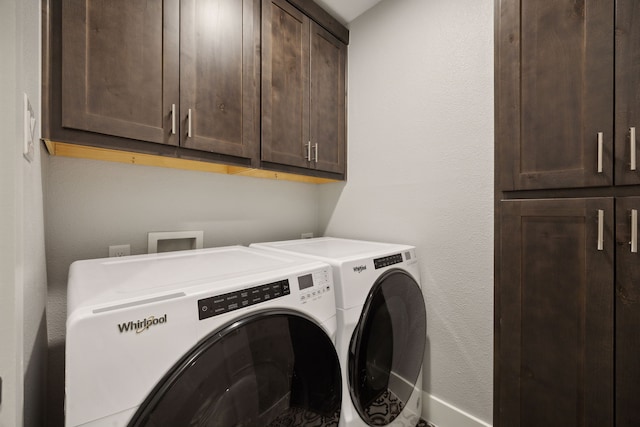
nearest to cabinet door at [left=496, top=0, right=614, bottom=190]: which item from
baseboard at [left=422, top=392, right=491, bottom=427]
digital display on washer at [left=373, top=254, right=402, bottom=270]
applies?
digital display on washer at [left=373, top=254, right=402, bottom=270]

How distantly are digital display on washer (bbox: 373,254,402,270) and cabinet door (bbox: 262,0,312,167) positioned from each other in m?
0.70

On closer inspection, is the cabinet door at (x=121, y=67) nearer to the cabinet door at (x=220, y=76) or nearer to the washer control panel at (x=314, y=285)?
the cabinet door at (x=220, y=76)

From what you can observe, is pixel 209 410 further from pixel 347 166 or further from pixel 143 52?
pixel 347 166

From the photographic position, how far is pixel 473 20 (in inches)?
50.0

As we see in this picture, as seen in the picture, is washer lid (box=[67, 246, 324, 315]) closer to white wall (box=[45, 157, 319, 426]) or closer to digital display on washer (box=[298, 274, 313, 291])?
digital display on washer (box=[298, 274, 313, 291])

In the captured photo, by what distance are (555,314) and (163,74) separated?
69.1 inches

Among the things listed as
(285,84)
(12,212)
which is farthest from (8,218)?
(285,84)

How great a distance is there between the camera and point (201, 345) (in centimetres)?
61

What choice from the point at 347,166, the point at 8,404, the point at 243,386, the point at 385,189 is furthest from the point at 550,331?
the point at 8,404

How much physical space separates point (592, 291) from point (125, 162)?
1912 millimetres

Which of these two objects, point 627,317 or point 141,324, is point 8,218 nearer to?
point 141,324

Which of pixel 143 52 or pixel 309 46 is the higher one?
pixel 309 46

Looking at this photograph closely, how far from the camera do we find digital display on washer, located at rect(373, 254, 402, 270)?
3.69 ft

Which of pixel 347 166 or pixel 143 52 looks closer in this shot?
pixel 143 52
